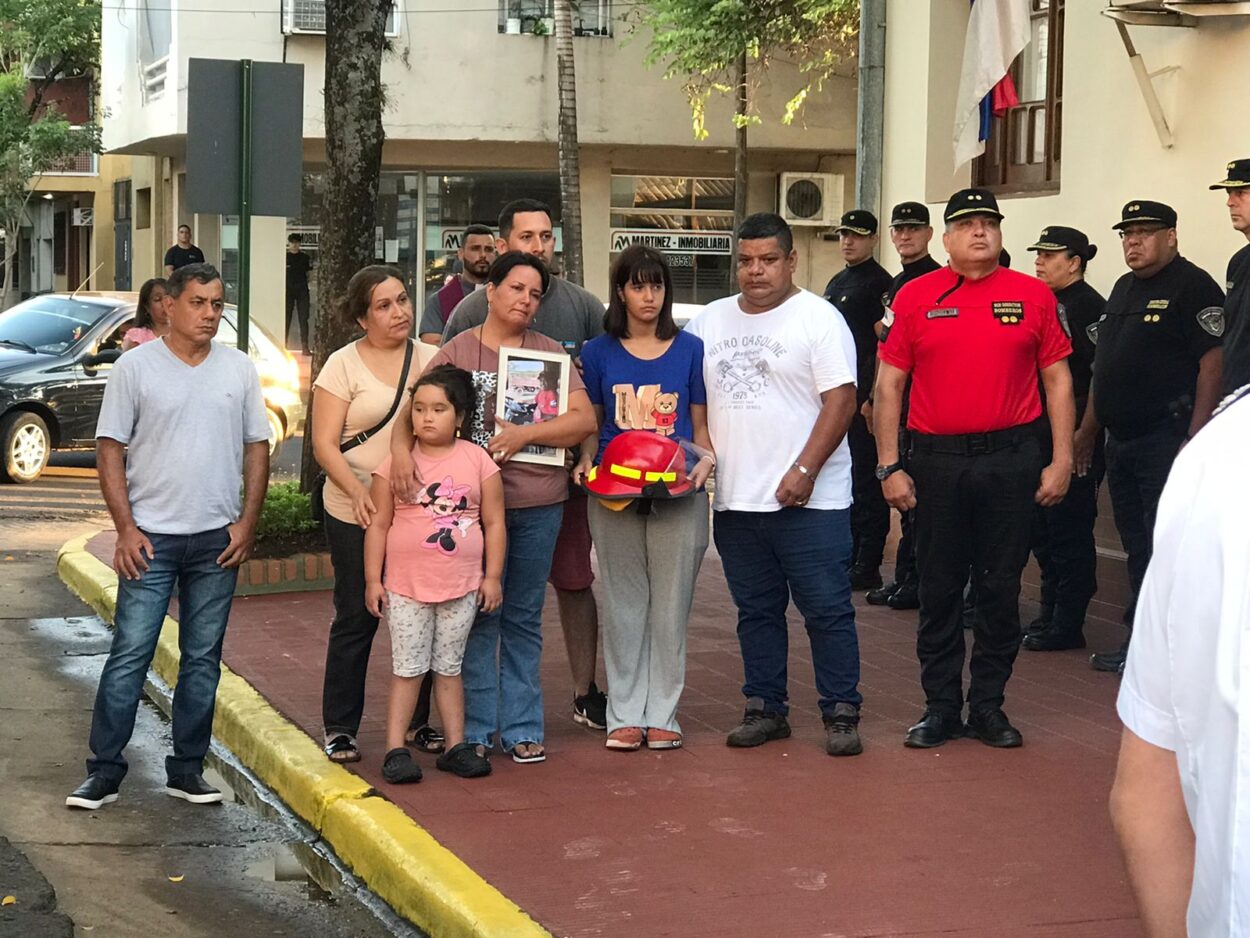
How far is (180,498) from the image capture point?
638cm

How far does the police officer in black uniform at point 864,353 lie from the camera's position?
10.2 meters

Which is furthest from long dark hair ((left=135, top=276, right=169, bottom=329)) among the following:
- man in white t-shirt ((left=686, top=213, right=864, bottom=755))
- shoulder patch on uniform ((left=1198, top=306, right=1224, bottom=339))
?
shoulder patch on uniform ((left=1198, top=306, right=1224, bottom=339))

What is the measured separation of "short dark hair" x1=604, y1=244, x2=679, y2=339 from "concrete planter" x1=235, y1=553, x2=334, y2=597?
4155 millimetres

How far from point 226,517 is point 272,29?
2318 centimetres

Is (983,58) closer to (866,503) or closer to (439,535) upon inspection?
(866,503)

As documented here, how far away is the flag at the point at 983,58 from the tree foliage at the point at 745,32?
11.6 m

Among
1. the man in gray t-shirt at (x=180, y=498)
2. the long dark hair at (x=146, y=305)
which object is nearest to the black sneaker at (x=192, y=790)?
the man in gray t-shirt at (x=180, y=498)

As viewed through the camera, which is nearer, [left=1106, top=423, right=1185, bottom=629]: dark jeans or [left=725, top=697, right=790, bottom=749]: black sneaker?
[left=725, top=697, right=790, bottom=749]: black sneaker

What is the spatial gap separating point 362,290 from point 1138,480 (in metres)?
3.83

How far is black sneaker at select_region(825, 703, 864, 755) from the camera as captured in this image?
6852 millimetres

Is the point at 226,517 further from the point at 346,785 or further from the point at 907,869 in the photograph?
the point at 907,869

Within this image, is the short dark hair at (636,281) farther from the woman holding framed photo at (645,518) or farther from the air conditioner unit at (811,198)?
the air conditioner unit at (811,198)

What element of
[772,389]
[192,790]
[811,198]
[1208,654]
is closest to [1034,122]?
[772,389]

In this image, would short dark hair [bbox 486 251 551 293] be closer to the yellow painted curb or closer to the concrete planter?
the yellow painted curb
